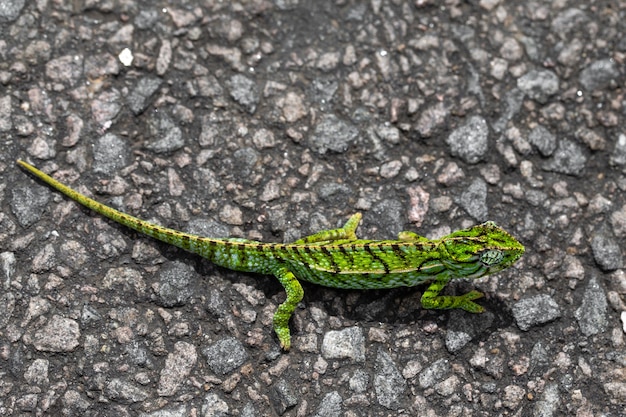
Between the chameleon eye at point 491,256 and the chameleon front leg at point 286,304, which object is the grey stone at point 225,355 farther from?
the chameleon eye at point 491,256

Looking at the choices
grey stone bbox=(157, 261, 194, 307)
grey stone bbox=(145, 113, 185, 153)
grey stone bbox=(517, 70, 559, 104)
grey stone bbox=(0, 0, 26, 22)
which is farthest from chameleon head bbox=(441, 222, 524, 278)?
grey stone bbox=(0, 0, 26, 22)

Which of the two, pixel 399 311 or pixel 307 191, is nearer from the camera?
pixel 399 311

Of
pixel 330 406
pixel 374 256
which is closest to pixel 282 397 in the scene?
pixel 330 406

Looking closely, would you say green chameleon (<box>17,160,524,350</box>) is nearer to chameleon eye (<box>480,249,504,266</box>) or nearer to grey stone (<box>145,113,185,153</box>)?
chameleon eye (<box>480,249,504,266</box>)

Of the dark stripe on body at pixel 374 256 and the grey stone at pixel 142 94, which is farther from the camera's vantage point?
the grey stone at pixel 142 94

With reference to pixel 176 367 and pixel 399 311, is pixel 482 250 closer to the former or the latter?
pixel 399 311

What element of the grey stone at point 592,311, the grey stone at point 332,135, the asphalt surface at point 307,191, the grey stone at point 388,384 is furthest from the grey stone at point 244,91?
the grey stone at point 592,311
